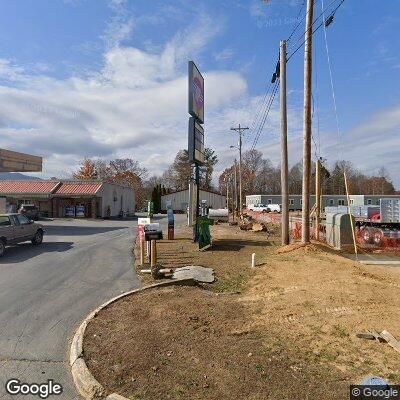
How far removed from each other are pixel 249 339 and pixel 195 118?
15.3m

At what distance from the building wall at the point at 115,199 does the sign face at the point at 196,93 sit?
27724 millimetres

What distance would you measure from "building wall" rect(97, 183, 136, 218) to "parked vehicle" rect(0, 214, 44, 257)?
2750 cm

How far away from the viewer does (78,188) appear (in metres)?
46.2

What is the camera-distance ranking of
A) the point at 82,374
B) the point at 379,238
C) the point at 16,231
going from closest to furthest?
1. the point at 82,374
2. the point at 16,231
3. the point at 379,238

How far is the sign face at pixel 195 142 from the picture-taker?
61.8 ft

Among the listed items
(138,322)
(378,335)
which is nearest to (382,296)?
(378,335)

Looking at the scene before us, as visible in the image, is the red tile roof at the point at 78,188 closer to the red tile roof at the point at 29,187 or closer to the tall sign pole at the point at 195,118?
the red tile roof at the point at 29,187

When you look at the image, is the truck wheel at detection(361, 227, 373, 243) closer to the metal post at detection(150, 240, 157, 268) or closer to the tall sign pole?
the tall sign pole

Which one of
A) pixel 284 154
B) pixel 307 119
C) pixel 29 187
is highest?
pixel 307 119

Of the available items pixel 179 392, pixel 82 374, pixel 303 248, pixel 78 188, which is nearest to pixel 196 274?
pixel 303 248

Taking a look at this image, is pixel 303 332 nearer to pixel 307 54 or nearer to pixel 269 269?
pixel 269 269

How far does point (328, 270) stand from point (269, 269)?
1.77 m

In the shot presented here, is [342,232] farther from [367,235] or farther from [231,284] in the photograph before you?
[231,284]

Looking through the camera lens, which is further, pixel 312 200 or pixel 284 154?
pixel 312 200
